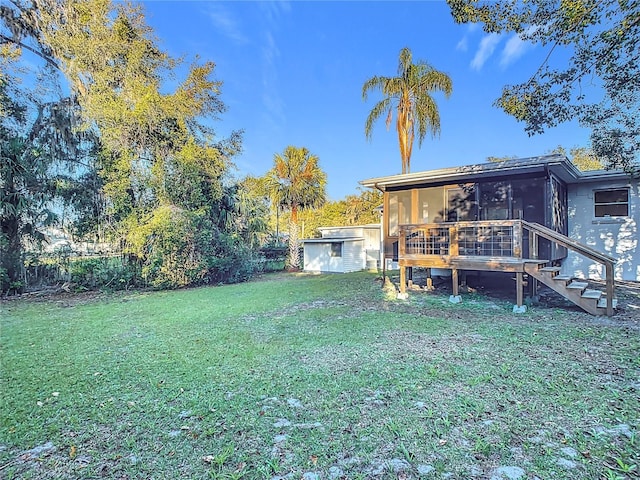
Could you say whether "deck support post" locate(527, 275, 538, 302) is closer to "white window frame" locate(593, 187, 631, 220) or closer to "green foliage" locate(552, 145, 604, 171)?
"white window frame" locate(593, 187, 631, 220)

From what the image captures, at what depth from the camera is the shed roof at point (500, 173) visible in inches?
287

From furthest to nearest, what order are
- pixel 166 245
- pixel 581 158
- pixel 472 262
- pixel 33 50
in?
pixel 581 158
pixel 166 245
pixel 33 50
pixel 472 262

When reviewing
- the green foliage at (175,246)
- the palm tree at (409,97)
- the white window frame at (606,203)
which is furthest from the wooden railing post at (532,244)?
the green foliage at (175,246)

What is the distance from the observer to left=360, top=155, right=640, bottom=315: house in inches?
267

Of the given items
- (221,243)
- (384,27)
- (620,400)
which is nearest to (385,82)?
(384,27)

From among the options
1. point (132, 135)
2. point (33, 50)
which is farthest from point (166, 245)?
point (33, 50)

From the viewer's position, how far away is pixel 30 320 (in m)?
7.28

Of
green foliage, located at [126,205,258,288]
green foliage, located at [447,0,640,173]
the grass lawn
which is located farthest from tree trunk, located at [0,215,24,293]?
green foliage, located at [447,0,640,173]

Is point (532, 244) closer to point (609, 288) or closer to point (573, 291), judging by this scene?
point (573, 291)

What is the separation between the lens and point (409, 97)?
571 inches

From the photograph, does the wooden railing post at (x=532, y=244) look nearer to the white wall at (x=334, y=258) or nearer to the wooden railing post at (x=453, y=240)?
the wooden railing post at (x=453, y=240)

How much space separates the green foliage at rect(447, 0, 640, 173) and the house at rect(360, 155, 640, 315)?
1145 mm

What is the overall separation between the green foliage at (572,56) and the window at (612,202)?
2.62 metres

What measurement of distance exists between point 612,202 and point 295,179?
14.2m
